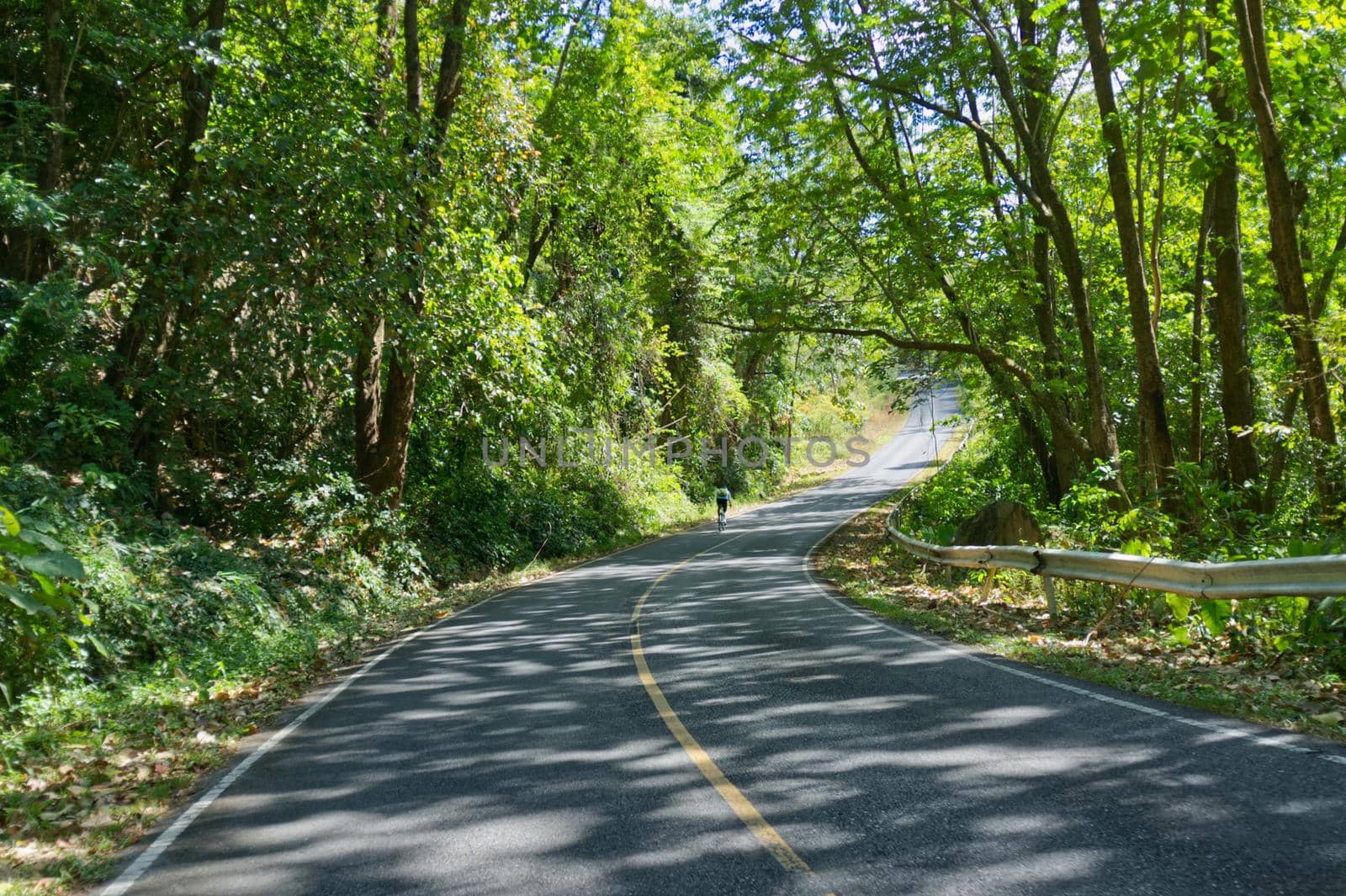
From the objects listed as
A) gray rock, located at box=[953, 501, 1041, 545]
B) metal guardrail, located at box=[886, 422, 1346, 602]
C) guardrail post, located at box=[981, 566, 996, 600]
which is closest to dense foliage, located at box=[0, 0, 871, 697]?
gray rock, located at box=[953, 501, 1041, 545]

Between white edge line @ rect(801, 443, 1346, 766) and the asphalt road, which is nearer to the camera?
the asphalt road

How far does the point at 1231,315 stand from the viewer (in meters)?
12.4

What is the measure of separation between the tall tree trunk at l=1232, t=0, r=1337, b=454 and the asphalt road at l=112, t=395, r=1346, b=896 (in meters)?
4.75

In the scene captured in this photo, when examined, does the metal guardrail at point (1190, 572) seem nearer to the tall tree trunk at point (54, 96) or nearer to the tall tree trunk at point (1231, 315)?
the tall tree trunk at point (1231, 315)

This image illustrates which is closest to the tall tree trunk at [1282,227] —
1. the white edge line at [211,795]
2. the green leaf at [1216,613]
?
the green leaf at [1216,613]

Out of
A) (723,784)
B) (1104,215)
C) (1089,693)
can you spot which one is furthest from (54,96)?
(1104,215)

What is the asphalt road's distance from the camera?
13.1ft

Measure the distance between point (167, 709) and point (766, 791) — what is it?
224 inches

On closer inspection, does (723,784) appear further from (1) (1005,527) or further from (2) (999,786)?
(1) (1005,527)

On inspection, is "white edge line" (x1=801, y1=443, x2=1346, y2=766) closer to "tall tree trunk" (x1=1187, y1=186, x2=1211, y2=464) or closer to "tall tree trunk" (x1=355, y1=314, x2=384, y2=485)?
"tall tree trunk" (x1=1187, y1=186, x2=1211, y2=464)

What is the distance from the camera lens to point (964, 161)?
19.2 meters

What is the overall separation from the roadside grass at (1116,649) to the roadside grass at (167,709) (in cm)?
652

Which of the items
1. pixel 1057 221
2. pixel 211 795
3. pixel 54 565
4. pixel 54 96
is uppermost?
pixel 54 96

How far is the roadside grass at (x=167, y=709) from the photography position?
5238 millimetres
